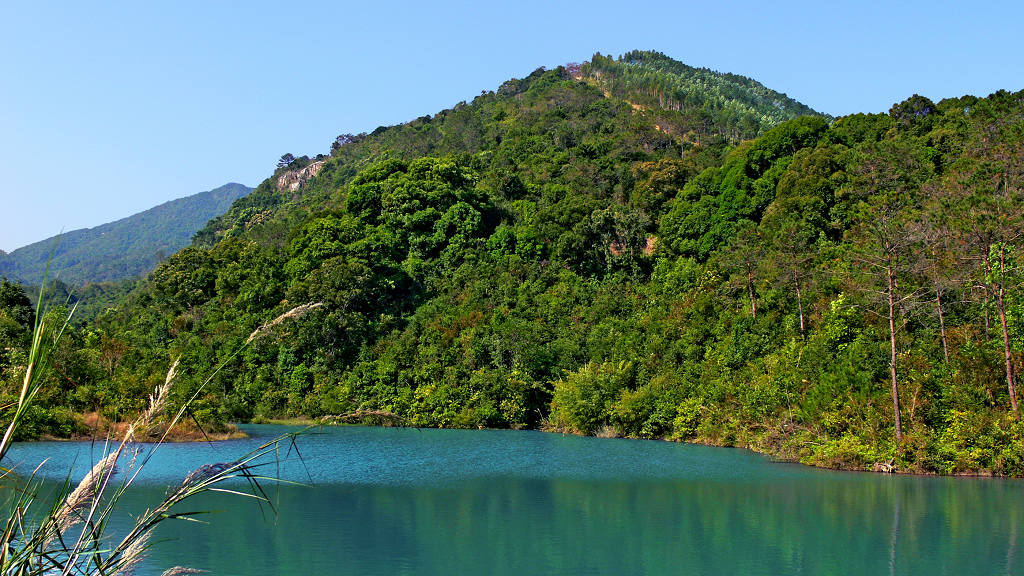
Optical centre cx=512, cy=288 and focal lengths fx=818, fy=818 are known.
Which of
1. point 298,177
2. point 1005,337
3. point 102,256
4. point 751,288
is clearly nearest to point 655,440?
point 751,288

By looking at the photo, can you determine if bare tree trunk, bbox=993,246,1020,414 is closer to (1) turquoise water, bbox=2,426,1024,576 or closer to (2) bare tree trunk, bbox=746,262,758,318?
(1) turquoise water, bbox=2,426,1024,576

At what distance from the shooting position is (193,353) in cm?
4741

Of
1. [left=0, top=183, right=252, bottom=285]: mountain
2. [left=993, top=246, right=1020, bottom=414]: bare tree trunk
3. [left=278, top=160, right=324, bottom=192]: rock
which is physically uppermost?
[left=278, top=160, right=324, bottom=192]: rock

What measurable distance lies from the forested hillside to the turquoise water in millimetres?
3345

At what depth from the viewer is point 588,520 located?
17219 millimetres

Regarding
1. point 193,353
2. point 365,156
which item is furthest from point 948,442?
point 365,156

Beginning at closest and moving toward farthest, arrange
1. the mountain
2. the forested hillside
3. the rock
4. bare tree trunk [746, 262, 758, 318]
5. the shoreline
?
the shoreline → the forested hillside → bare tree trunk [746, 262, 758, 318] → the rock → the mountain

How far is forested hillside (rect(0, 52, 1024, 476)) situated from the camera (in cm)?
2567

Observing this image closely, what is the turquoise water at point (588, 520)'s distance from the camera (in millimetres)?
13516

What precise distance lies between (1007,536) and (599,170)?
1839 inches

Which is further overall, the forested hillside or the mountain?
the mountain

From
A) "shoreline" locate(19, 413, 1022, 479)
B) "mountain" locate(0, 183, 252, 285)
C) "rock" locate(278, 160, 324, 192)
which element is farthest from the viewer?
"mountain" locate(0, 183, 252, 285)

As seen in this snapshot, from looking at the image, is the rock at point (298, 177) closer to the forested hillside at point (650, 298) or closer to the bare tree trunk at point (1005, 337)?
the forested hillside at point (650, 298)

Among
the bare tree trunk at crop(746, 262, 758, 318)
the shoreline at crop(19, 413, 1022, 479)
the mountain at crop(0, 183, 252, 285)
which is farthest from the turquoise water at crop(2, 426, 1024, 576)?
the mountain at crop(0, 183, 252, 285)
